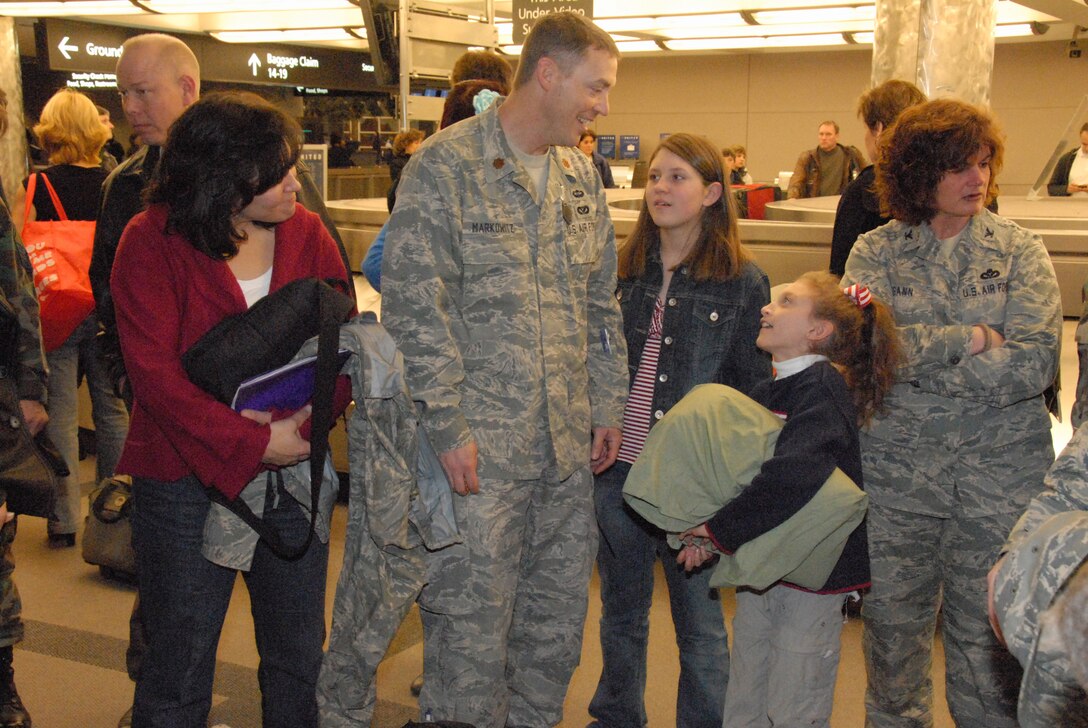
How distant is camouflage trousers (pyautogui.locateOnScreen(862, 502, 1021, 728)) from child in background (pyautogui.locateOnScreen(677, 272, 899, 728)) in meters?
0.18

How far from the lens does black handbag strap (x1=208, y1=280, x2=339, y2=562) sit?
7.25 ft

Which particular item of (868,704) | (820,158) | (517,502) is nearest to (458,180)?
(517,502)

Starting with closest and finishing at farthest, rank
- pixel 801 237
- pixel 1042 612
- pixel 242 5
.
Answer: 1. pixel 1042 612
2. pixel 801 237
3. pixel 242 5

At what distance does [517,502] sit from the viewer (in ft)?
8.21

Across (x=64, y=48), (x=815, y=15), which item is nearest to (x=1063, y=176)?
(x=815, y=15)

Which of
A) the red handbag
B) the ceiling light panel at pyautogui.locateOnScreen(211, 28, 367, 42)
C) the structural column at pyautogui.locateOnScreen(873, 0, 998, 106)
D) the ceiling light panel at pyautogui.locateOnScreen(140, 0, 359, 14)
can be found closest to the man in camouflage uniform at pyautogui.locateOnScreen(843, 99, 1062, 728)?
the structural column at pyautogui.locateOnScreen(873, 0, 998, 106)

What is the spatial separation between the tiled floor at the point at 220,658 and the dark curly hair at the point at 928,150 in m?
1.53

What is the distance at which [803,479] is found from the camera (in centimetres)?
228

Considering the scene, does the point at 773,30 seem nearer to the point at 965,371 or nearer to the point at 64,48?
the point at 64,48

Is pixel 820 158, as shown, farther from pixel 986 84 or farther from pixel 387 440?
pixel 387 440

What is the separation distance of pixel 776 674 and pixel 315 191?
67.7 inches

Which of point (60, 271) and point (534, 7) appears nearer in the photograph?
point (60, 271)

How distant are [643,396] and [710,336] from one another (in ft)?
0.81

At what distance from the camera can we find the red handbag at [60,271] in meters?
4.03
